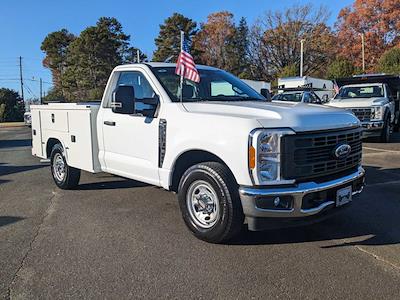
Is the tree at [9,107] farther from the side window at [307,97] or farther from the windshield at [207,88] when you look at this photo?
the windshield at [207,88]

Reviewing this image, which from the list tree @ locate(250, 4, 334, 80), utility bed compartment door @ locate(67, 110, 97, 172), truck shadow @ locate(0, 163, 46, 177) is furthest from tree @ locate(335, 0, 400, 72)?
utility bed compartment door @ locate(67, 110, 97, 172)

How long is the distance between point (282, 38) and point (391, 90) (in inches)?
1692

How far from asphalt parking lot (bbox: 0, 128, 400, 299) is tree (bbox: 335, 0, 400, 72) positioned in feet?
172

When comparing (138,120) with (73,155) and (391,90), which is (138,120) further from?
(391,90)

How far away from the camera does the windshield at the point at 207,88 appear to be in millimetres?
5480

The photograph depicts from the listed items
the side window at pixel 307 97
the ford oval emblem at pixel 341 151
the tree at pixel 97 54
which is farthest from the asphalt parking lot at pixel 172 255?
the tree at pixel 97 54

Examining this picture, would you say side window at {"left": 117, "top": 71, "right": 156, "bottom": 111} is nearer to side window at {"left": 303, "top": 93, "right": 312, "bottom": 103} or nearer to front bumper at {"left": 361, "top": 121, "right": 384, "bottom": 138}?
front bumper at {"left": 361, "top": 121, "right": 384, "bottom": 138}

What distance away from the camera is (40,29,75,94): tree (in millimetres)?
62597

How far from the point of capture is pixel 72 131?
677cm

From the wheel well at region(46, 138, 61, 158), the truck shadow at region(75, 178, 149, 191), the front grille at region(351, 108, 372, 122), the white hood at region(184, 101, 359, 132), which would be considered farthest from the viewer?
the front grille at region(351, 108, 372, 122)

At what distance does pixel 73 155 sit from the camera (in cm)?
679

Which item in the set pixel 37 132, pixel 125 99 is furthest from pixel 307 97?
pixel 125 99

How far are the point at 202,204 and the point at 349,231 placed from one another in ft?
5.87

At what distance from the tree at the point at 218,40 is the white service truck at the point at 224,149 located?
56.7m
